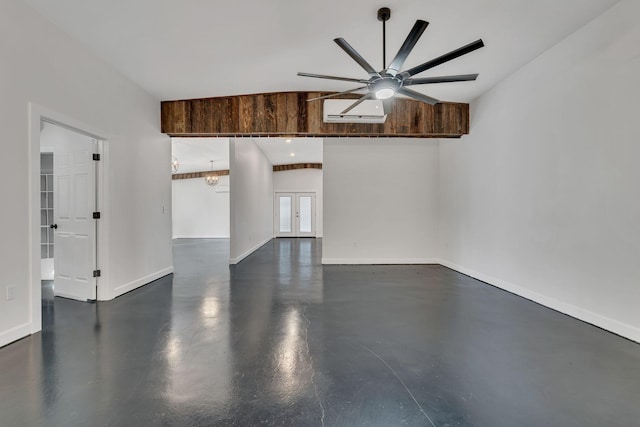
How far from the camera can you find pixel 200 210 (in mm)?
12484

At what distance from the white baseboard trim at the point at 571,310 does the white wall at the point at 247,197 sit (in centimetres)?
470

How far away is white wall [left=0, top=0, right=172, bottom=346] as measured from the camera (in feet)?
8.16

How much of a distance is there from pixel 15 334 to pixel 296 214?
9.74 m

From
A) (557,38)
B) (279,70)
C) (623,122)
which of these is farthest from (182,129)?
(623,122)

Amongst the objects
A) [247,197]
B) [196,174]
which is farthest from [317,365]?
[196,174]

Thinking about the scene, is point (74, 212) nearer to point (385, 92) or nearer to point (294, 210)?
point (385, 92)

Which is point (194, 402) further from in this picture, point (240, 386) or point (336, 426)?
point (336, 426)

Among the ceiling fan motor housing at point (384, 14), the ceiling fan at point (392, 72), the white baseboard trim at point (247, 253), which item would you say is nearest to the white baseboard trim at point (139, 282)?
the white baseboard trim at point (247, 253)

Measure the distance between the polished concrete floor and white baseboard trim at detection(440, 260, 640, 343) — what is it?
10cm

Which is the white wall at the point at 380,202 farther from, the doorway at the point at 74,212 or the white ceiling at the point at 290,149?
the doorway at the point at 74,212

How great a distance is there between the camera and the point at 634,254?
8.41 ft

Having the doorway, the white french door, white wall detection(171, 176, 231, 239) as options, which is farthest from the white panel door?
white wall detection(171, 176, 231, 239)

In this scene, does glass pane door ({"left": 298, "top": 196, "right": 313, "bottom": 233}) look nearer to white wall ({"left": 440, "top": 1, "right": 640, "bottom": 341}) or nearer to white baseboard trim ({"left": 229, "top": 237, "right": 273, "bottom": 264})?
white baseboard trim ({"left": 229, "top": 237, "right": 273, "bottom": 264})

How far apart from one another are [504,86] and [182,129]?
490 cm
